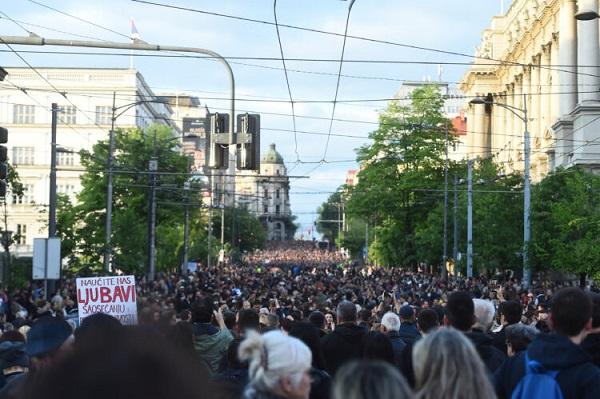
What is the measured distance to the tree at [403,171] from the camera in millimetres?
72562

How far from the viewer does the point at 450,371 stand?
165 inches

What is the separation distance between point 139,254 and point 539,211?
18198 millimetres

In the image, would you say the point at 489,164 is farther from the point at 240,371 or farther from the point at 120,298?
the point at 240,371

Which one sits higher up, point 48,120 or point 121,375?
point 48,120

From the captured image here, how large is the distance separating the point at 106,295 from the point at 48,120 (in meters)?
89.9

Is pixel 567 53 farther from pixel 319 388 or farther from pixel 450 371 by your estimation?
pixel 450 371

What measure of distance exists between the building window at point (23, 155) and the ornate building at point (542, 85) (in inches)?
1562

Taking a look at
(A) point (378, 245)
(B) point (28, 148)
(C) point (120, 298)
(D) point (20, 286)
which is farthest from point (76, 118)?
(C) point (120, 298)

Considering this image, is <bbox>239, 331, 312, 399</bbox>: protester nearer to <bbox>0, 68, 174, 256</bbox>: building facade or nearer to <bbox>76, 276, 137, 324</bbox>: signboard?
<bbox>76, 276, 137, 324</bbox>: signboard

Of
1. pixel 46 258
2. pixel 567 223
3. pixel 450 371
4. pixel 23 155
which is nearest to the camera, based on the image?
pixel 450 371

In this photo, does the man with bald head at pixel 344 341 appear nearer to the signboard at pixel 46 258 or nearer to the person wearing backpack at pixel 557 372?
the person wearing backpack at pixel 557 372

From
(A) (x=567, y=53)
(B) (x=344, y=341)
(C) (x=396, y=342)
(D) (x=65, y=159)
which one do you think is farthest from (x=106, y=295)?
(D) (x=65, y=159)

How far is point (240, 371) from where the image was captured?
751cm

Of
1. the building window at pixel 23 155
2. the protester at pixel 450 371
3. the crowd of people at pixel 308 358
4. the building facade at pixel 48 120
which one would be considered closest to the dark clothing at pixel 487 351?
the crowd of people at pixel 308 358
